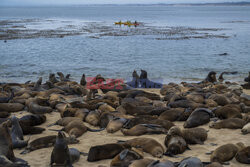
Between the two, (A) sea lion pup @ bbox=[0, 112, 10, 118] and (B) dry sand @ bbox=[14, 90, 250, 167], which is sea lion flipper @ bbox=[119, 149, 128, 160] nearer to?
(B) dry sand @ bbox=[14, 90, 250, 167]

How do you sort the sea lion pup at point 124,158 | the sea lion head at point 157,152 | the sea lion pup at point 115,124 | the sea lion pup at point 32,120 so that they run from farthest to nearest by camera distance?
the sea lion pup at point 32,120 < the sea lion pup at point 115,124 < the sea lion head at point 157,152 < the sea lion pup at point 124,158

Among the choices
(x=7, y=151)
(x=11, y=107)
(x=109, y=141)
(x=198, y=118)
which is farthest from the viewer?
(x=11, y=107)

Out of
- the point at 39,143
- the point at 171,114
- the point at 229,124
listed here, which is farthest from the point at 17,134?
the point at 229,124

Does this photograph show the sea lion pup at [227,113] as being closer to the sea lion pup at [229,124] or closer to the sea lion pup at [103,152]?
the sea lion pup at [229,124]

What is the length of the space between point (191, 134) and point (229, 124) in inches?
50.5

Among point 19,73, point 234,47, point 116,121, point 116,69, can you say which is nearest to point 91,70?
point 116,69

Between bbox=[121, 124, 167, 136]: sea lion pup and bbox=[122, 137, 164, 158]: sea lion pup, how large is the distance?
74 cm

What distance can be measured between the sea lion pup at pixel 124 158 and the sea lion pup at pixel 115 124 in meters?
1.82

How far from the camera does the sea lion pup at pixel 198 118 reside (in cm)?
665

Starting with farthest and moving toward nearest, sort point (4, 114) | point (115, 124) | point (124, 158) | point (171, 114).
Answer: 1. point (4, 114)
2. point (171, 114)
3. point (115, 124)
4. point (124, 158)

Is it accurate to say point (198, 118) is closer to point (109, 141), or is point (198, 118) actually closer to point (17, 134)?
point (109, 141)

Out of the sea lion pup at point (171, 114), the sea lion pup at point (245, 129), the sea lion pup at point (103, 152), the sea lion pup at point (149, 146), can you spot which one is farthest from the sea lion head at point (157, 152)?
the sea lion pup at point (245, 129)

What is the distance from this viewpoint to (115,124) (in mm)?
6516

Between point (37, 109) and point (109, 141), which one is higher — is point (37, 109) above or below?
above
